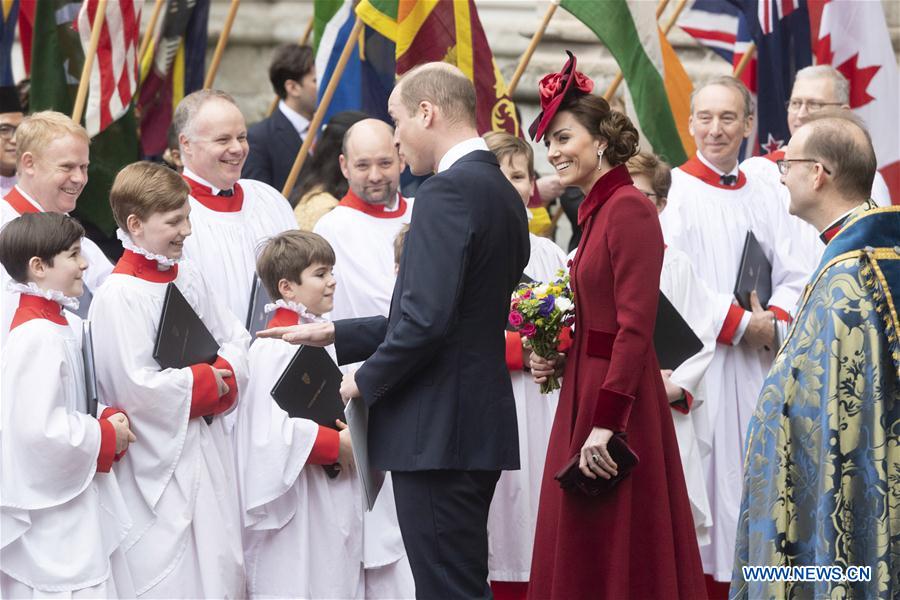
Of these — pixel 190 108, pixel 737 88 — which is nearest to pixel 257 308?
pixel 190 108

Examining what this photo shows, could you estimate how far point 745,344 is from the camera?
7.38 metres

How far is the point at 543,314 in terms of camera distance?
5.23 metres

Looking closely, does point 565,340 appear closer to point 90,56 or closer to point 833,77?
point 833,77

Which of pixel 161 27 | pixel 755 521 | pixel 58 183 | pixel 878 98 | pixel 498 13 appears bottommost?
pixel 755 521

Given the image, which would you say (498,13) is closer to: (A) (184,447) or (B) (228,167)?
(B) (228,167)

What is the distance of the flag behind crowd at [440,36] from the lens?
7930mm

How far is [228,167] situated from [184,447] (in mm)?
1529

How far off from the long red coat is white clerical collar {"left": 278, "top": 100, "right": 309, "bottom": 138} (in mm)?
4365

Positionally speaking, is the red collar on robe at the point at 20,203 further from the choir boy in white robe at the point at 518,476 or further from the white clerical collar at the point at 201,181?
the choir boy in white robe at the point at 518,476

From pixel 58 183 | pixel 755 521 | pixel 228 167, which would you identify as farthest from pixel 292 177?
pixel 755 521

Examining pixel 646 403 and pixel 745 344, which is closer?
pixel 646 403

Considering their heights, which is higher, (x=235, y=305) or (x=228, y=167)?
(x=228, y=167)

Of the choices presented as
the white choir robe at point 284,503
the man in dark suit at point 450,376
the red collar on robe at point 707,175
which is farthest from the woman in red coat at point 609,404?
the red collar on robe at point 707,175

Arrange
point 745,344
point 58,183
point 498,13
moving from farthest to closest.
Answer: point 498,13 → point 745,344 → point 58,183
